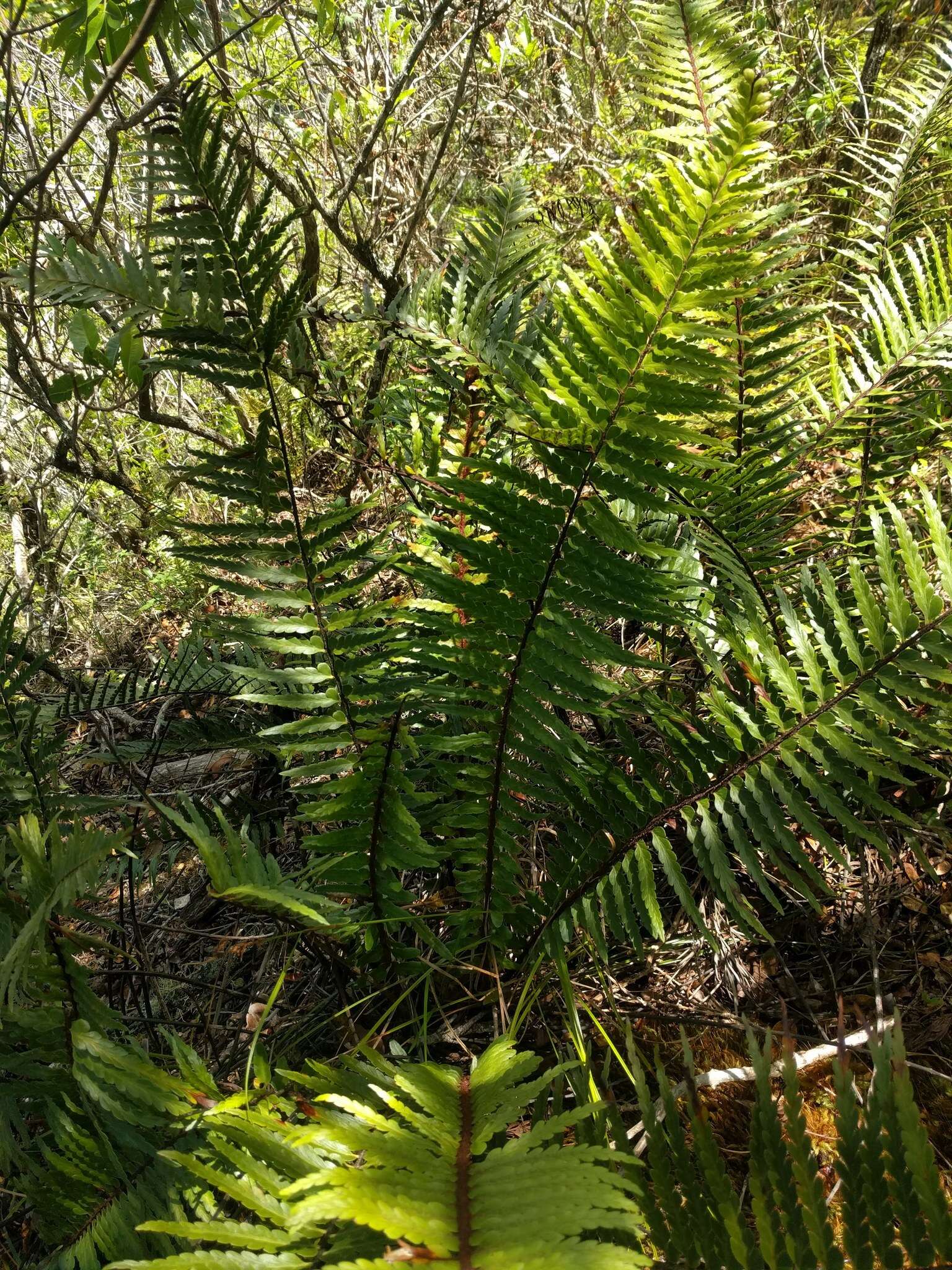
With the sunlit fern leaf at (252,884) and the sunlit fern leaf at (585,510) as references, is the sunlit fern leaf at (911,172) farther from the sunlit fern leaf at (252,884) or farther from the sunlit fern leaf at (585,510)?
the sunlit fern leaf at (252,884)

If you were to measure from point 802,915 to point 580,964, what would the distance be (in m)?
0.38

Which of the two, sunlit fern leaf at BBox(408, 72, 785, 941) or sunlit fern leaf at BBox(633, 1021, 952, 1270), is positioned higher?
sunlit fern leaf at BBox(408, 72, 785, 941)

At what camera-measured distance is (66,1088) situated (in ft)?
3.06

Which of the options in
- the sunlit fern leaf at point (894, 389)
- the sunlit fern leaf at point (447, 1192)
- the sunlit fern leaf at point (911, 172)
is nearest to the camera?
the sunlit fern leaf at point (447, 1192)

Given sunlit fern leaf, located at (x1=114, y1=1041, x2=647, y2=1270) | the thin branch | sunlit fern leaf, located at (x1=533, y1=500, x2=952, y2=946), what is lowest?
sunlit fern leaf, located at (x1=114, y1=1041, x2=647, y2=1270)

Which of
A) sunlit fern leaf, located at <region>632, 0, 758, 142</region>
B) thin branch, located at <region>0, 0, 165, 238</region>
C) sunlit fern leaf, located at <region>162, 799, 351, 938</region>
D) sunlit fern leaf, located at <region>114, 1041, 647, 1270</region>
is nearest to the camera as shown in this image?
sunlit fern leaf, located at <region>114, 1041, 647, 1270</region>

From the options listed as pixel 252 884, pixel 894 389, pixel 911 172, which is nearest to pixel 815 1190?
pixel 252 884

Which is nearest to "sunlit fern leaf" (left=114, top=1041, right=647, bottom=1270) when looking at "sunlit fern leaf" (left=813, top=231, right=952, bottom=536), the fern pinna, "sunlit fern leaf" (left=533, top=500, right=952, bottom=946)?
the fern pinna

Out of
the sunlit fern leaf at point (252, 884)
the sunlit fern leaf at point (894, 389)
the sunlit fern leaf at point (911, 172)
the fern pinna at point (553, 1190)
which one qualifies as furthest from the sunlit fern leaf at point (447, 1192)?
the sunlit fern leaf at point (911, 172)

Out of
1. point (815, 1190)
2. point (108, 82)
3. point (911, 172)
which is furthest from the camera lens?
point (911, 172)

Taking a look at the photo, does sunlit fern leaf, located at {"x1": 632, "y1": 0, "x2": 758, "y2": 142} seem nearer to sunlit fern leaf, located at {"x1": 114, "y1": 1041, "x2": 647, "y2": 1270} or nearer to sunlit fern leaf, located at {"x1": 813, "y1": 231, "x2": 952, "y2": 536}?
sunlit fern leaf, located at {"x1": 813, "y1": 231, "x2": 952, "y2": 536}

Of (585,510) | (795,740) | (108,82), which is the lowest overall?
(795,740)

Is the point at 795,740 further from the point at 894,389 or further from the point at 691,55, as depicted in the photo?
the point at 691,55

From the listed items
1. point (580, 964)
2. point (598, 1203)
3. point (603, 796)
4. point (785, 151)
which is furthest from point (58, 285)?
point (785, 151)
